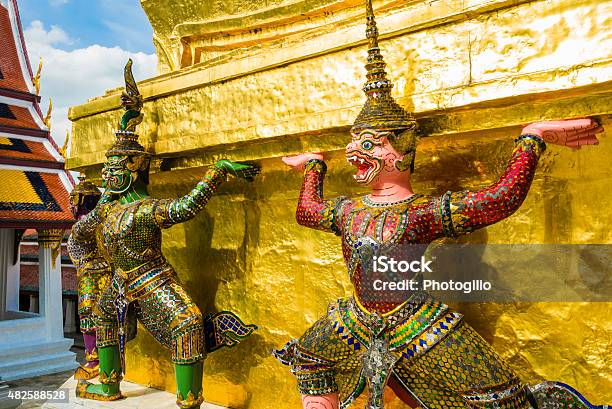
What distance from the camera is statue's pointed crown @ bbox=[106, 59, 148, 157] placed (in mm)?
2543

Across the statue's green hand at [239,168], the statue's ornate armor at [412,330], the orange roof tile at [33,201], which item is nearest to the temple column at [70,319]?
the orange roof tile at [33,201]

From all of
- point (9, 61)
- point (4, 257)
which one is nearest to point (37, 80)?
point (9, 61)

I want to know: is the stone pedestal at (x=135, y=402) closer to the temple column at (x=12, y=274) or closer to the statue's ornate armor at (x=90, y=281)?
the statue's ornate armor at (x=90, y=281)

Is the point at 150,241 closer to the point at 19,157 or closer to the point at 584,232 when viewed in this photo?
the point at 584,232

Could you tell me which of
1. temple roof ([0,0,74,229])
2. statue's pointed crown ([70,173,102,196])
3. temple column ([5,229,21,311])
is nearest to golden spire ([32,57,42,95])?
temple roof ([0,0,74,229])

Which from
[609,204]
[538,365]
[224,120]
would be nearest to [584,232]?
[609,204]

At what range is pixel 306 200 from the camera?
6.36 ft

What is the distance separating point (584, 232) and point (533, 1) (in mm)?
780

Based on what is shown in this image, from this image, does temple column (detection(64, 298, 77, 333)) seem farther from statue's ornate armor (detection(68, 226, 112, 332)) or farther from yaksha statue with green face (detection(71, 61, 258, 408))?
yaksha statue with green face (detection(71, 61, 258, 408))

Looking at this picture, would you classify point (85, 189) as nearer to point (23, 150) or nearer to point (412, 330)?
point (412, 330)

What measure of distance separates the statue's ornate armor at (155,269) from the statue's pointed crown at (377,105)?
2.92 ft

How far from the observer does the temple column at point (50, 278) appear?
9.05 meters

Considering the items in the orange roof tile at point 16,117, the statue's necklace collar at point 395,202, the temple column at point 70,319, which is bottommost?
the temple column at point 70,319

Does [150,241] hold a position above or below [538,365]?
above
